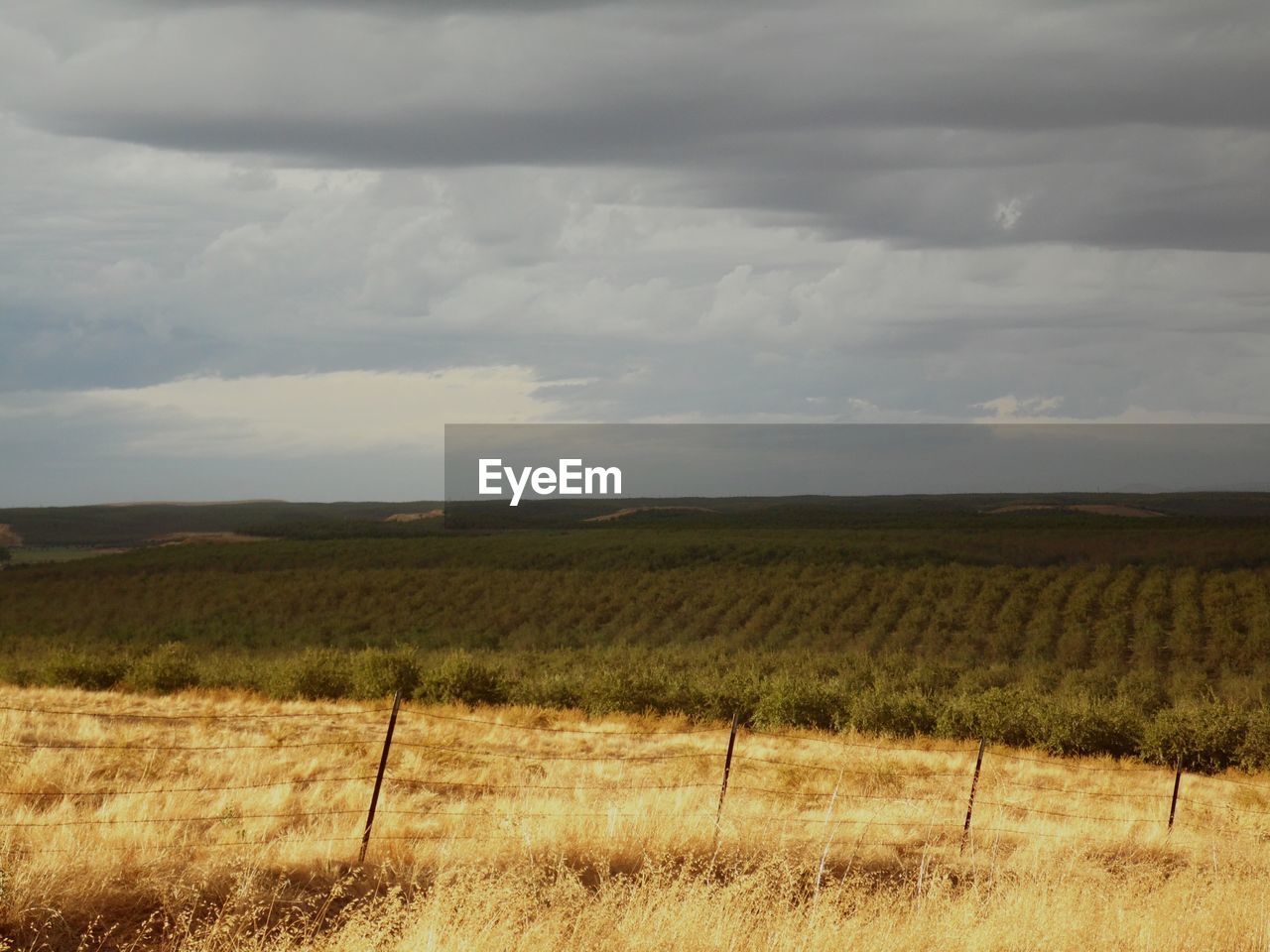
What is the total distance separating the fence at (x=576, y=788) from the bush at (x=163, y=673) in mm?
5455

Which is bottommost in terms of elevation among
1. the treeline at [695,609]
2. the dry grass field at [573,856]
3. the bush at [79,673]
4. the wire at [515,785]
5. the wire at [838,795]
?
the treeline at [695,609]

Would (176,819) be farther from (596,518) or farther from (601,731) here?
(596,518)

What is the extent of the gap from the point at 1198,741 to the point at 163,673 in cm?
2545

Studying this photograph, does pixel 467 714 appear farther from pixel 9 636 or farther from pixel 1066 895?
pixel 9 636

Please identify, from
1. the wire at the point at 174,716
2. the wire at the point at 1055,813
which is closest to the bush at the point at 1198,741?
the wire at the point at 1055,813

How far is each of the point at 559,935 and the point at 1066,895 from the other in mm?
4165

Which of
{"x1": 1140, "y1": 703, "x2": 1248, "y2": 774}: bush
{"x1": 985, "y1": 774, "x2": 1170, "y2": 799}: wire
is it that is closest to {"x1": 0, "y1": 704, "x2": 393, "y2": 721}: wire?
{"x1": 985, "y1": 774, "x2": 1170, "y2": 799}: wire

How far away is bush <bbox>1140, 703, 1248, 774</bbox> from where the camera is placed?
88.9ft

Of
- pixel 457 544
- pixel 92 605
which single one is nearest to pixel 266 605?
pixel 92 605

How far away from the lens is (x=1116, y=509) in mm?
141000

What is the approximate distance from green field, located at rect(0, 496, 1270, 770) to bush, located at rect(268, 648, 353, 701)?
0.08 m

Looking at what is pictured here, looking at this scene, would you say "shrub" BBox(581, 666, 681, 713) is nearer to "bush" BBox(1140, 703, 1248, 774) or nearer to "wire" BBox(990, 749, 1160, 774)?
"wire" BBox(990, 749, 1160, 774)

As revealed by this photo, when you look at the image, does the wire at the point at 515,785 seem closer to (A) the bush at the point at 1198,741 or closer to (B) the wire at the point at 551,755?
(B) the wire at the point at 551,755

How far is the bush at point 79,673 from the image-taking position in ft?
102
